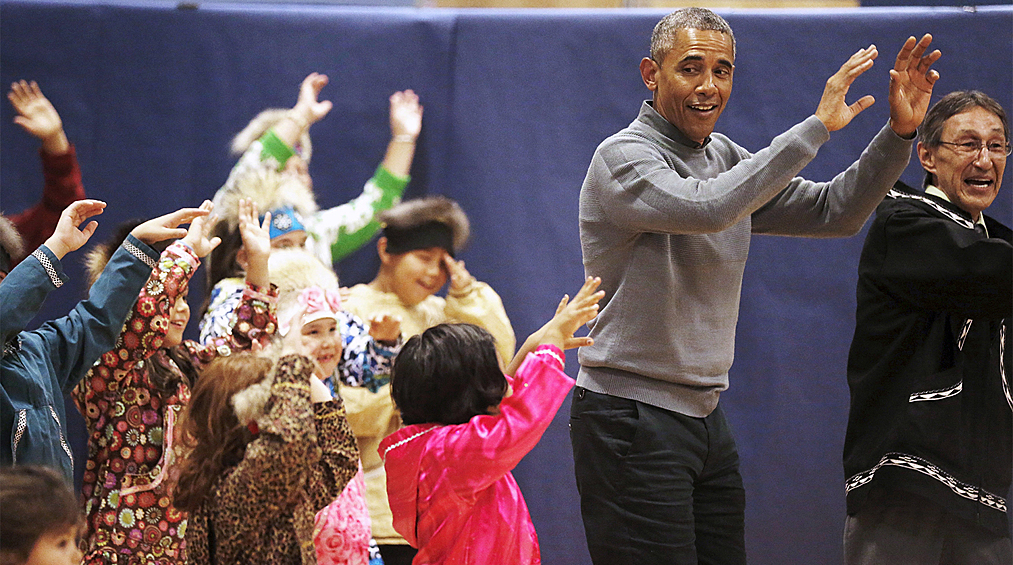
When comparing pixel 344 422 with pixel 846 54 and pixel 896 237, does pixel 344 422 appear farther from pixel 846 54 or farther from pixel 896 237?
pixel 846 54

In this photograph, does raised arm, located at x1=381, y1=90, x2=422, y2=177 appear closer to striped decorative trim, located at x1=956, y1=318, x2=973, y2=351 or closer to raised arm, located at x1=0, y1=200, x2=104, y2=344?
raised arm, located at x1=0, y1=200, x2=104, y2=344

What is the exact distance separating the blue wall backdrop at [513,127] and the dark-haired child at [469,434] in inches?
49.5

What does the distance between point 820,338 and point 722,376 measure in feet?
4.54

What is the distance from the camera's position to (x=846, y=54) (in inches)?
135

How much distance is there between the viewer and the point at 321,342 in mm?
2783

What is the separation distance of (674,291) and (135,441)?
1472mm

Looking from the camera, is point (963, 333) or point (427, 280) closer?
point (963, 333)

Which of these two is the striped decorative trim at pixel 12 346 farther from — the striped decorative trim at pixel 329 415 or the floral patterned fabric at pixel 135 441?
the striped decorative trim at pixel 329 415

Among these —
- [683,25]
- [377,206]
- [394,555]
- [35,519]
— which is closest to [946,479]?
[683,25]

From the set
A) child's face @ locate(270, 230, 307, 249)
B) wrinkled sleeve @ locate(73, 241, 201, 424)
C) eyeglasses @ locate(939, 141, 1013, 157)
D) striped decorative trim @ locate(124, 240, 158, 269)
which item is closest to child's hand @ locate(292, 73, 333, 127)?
child's face @ locate(270, 230, 307, 249)

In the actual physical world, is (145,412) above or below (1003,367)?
below

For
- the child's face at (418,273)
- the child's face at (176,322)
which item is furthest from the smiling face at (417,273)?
the child's face at (176,322)

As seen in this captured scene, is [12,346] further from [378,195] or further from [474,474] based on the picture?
[378,195]

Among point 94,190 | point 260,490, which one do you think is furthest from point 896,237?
point 94,190
